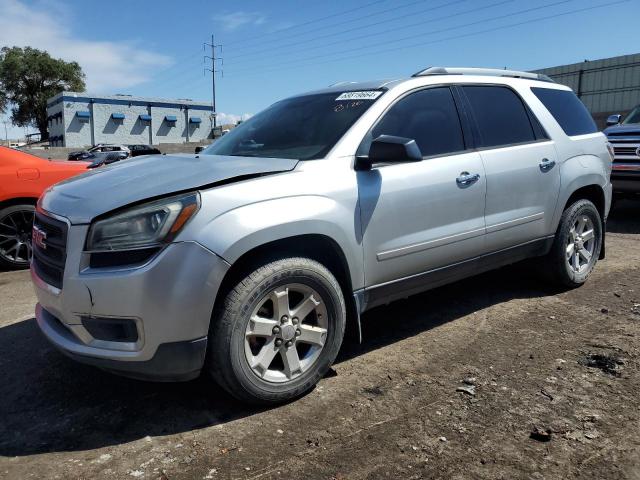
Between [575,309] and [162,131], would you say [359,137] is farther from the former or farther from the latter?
[162,131]

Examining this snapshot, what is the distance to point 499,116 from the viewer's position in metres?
4.30

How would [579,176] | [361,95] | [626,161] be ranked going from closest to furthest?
1. [361,95]
2. [579,176]
3. [626,161]

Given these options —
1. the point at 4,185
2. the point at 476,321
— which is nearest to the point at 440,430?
the point at 476,321

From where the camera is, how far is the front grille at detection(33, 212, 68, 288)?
2777mm

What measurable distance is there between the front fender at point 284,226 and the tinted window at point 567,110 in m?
2.64

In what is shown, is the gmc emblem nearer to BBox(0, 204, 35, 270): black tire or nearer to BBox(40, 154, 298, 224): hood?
BBox(40, 154, 298, 224): hood

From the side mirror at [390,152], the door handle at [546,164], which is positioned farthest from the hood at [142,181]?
the door handle at [546,164]

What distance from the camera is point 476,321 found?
4297mm

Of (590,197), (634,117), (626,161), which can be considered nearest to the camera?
(590,197)

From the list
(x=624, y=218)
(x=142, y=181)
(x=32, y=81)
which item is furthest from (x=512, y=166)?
(x=32, y=81)

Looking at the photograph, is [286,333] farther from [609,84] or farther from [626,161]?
[609,84]

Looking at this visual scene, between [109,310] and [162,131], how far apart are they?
5840 centimetres

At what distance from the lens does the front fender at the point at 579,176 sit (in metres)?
4.61

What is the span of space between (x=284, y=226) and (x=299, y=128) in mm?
1175
